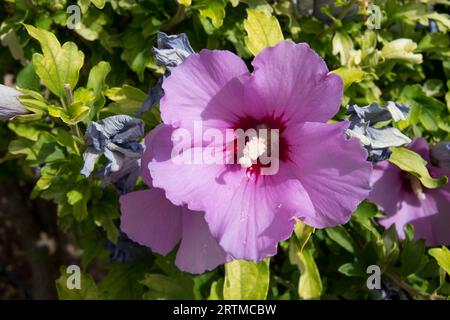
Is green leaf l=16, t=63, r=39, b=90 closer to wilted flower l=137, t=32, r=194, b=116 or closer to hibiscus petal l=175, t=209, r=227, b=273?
wilted flower l=137, t=32, r=194, b=116

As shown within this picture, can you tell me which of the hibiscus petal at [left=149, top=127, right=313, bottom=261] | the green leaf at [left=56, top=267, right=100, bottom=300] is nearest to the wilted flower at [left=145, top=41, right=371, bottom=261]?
the hibiscus petal at [left=149, top=127, right=313, bottom=261]

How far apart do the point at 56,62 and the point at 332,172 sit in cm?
70

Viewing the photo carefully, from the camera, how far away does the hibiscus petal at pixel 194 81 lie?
1.29 m

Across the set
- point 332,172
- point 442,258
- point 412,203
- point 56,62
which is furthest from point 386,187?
point 56,62

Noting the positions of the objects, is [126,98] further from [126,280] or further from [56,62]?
[126,280]

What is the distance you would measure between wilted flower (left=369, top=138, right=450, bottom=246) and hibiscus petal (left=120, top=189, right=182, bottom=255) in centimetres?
62

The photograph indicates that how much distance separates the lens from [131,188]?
1532 millimetres

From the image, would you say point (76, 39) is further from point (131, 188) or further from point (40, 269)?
point (40, 269)

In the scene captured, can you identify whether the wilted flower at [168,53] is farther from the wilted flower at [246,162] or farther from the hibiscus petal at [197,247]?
the hibiscus petal at [197,247]

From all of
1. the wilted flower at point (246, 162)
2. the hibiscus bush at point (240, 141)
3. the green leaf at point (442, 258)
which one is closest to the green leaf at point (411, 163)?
the hibiscus bush at point (240, 141)

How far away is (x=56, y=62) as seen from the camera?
143cm

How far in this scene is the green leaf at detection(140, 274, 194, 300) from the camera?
1.82 meters

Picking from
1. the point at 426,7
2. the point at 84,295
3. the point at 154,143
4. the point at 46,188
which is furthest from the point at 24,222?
the point at 426,7
